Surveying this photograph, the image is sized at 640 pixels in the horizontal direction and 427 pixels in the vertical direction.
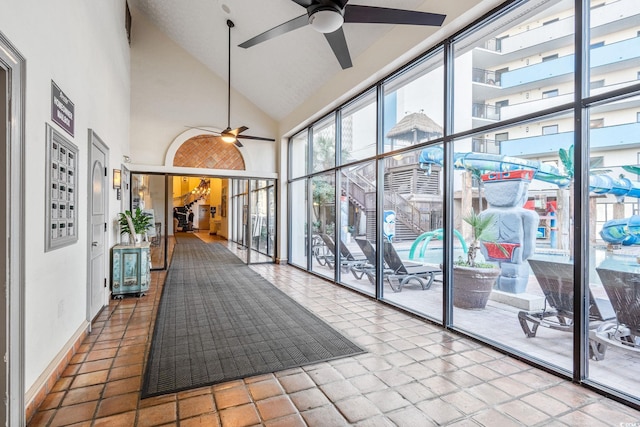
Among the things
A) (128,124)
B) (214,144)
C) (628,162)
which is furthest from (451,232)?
(128,124)

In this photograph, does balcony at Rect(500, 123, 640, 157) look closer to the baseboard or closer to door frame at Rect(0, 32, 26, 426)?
door frame at Rect(0, 32, 26, 426)

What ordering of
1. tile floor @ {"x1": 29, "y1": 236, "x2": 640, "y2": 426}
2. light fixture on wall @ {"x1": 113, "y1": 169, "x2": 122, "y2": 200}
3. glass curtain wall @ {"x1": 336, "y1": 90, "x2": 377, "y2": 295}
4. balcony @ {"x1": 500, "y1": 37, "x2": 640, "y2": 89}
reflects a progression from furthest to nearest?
glass curtain wall @ {"x1": 336, "y1": 90, "x2": 377, "y2": 295} → light fixture on wall @ {"x1": 113, "y1": 169, "x2": 122, "y2": 200} → balcony @ {"x1": 500, "y1": 37, "x2": 640, "y2": 89} → tile floor @ {"x1": 29, "y1": 236, "x2": 640, "y2": 426}

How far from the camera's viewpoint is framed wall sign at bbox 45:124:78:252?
99.5 inches

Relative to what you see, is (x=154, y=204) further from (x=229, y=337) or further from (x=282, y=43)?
(x=229, y=337)

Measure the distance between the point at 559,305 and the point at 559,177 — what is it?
46.6 inches

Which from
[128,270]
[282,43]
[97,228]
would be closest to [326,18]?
[282,43]

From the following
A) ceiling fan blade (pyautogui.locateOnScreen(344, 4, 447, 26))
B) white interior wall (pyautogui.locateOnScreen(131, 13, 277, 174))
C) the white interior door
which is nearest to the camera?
ceiling fan blade (pyautogui.locateOnScreen(344, 4, 447, 26))

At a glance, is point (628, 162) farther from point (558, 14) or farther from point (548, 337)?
point (548, 337)

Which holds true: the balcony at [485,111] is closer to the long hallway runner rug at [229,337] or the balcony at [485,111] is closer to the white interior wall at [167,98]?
the long hallway runner rug at [229,337]

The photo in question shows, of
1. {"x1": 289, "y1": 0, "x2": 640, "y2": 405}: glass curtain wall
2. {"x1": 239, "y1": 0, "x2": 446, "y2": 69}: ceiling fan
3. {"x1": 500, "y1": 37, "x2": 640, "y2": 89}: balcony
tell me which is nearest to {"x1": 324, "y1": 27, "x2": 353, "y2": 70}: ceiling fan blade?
{"x1": 239, "y1": 0, "x2": 446, "y2": 69}: ceiling fan

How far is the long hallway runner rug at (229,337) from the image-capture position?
2.76 meters

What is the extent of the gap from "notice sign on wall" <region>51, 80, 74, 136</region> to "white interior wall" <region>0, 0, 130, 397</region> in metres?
0.07

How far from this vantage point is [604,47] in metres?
2.52

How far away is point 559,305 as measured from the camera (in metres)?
3.08
